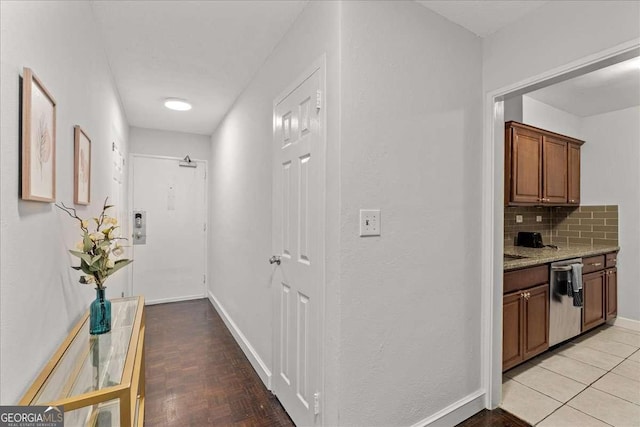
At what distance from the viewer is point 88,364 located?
4.01 ft

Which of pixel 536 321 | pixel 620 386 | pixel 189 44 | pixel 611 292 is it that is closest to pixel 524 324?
pixel 536 321

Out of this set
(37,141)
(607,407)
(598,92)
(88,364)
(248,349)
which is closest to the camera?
(37,141)

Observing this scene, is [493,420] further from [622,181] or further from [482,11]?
[622,181]

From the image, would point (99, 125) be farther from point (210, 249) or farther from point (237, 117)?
point (210, 249)

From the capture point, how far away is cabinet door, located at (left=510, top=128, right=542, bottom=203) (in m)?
2.96

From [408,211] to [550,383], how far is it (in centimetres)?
193

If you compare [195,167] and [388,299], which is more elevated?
[195,167]

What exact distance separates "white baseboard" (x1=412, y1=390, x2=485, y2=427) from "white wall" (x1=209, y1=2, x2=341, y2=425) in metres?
0.68

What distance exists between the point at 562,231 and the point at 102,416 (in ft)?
16.2

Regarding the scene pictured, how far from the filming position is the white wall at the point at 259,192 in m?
1.52

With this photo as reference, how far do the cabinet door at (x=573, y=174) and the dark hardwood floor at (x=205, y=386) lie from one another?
2.94 m

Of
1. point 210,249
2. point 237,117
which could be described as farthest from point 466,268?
point 210,249

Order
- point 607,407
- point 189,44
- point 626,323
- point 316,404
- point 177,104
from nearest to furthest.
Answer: point 316,404 < point 607,407 < point 189,44 < point 177,104 < point 626,323

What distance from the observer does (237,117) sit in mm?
3271
